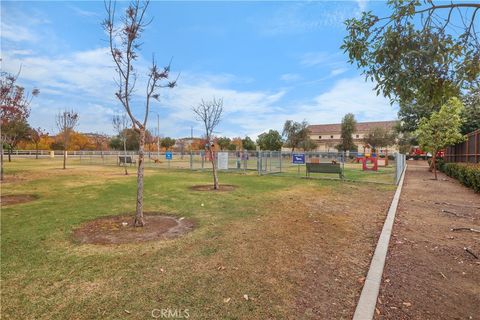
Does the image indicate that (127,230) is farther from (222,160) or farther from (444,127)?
(444,127)

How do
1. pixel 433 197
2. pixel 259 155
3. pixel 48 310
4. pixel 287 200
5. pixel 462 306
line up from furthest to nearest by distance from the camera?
pixel 259 155 < pixel 433 197 < pixel 287 200 < pixel 462 306 < pixel 48 310

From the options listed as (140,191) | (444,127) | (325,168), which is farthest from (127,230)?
(444,127)

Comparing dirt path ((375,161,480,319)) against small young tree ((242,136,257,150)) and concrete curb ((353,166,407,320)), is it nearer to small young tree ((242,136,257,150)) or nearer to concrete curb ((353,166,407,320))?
concrete curb ((353,166,407,320))

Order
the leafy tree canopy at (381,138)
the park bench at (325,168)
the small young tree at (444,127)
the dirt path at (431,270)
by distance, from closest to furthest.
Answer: the dirt path at (431,270) < the park bench at (325,168) < the small young tree at (444,127) < the leafy tree canopy at (381,138)

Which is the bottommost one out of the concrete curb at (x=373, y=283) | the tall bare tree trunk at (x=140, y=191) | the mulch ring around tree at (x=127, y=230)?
the concrete curb at (x=373, y=283)

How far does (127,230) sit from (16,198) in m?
6.39

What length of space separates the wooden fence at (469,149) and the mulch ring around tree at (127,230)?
17439 millimetres

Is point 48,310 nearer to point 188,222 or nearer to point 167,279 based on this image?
point 167,279

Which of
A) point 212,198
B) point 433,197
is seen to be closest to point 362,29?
point 212,198

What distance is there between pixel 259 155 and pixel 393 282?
15546mm

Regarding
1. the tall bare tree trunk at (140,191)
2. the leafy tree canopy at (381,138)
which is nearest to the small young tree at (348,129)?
the leafy tree canopy at (381,138)

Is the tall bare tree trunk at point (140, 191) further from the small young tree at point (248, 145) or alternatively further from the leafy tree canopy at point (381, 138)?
the small young tree at point (248, 145)

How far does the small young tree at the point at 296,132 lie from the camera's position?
68875mm

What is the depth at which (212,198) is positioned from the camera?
9.86 meters
